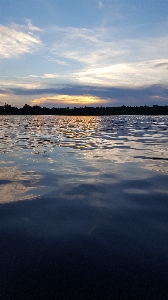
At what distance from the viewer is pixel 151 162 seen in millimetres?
11562

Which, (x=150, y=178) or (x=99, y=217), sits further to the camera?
(x=150, y=178)

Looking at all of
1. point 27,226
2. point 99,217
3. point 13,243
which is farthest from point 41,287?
point 99,217

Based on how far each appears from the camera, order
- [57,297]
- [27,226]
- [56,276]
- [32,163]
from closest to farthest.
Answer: [57,297], [56,276], [27,226], [32,163]

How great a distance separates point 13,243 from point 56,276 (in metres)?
1.23

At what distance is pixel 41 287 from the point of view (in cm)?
306

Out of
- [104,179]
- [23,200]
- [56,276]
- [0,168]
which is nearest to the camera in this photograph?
[56,276]

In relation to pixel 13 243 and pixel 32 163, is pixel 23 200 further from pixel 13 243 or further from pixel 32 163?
pixel 32 163

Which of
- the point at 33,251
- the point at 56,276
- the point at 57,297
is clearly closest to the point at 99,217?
the point at 33,251

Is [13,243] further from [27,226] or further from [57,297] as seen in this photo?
[57,297]

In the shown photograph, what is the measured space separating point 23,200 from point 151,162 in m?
6.87

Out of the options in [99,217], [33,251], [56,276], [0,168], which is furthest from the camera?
[0,168]

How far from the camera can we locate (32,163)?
1148cm

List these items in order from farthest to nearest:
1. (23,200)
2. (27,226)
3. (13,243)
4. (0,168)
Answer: (0,168) → (23,200) → (27,226) → (13,243)

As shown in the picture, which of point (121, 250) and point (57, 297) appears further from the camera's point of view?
point (121, 250)
